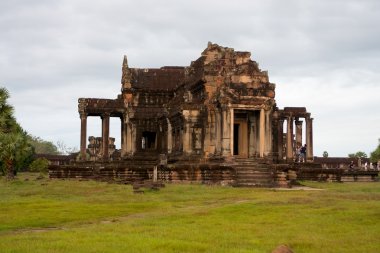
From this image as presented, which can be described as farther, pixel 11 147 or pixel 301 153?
pixel 301 153

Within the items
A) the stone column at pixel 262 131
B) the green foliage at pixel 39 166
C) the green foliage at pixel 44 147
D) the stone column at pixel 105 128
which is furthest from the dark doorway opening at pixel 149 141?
the green foliage at pixel 44 147

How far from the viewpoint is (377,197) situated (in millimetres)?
24922

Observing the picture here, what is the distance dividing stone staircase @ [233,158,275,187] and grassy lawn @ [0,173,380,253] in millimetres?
8325

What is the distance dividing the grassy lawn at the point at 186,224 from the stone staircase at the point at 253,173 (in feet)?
27.3

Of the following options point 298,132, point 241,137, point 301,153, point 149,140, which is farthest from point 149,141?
point 241,137

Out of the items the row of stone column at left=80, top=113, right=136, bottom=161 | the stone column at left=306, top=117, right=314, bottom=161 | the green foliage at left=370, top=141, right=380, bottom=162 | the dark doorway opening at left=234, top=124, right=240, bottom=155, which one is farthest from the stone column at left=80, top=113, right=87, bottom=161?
the green foliage at left=370, top=141, right=380, bottom=162

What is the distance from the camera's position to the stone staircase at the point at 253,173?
35156mm

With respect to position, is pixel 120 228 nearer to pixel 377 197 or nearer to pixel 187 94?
pixel 377 197

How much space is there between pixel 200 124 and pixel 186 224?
25512mm

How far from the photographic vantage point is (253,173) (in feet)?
119

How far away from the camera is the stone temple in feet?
124

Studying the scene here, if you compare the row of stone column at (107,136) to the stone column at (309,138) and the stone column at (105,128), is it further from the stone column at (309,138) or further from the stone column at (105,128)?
the stone column at (309,138)

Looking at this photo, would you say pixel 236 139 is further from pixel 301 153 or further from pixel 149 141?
pixel 149 141

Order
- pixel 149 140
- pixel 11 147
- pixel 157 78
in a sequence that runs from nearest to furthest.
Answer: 1. pixel 11 147
2. pixel 157 78
3. pixel 149 140
